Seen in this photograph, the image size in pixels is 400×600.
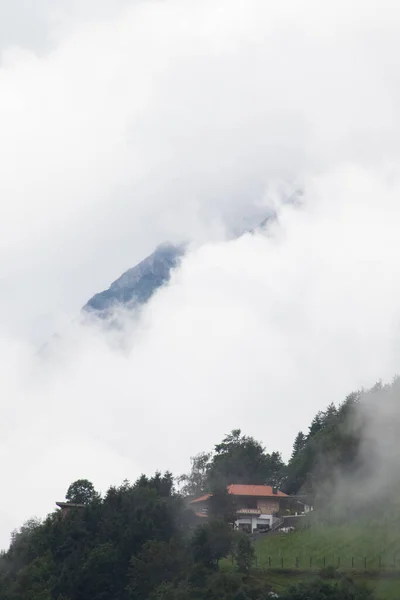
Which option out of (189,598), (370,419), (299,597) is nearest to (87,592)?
(189,598)

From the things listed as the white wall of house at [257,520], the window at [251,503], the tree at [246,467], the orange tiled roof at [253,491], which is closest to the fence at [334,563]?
the white wall of house at [257,520]

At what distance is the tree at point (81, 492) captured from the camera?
11181 centimetres

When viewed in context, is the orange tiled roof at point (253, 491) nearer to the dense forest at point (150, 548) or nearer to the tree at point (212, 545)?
the dense forest at point (150, 548)

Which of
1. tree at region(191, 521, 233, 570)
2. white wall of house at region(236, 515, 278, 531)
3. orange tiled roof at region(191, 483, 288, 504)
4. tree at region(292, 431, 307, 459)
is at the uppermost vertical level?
tree at region(292, 431, 307, 459)

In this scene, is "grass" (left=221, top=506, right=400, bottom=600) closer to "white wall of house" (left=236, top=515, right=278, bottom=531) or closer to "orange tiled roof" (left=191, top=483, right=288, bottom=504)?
"white wall of house" (left=236, top=515, right=278, bottom=531)

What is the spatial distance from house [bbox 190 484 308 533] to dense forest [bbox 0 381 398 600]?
3.00 meters

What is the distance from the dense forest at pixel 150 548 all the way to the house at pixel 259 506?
300 centimetres

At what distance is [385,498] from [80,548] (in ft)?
97.3

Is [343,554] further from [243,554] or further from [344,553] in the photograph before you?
[243,554]

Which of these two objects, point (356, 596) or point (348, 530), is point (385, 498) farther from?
point (356, 596)

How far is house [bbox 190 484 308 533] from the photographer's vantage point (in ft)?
368

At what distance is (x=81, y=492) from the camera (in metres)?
113

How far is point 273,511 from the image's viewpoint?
116 m

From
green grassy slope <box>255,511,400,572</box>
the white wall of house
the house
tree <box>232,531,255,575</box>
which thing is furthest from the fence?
the white wall of house
